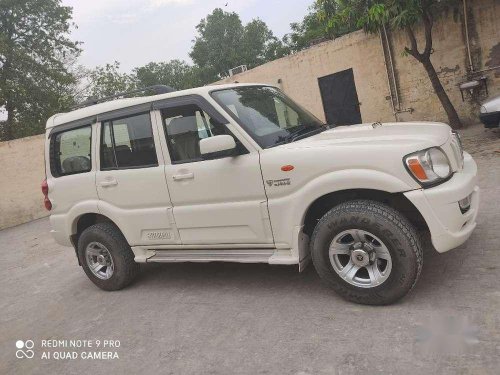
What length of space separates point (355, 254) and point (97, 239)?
9.47 ft

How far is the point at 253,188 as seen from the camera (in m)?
3.49

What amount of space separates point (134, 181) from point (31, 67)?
20.4 m

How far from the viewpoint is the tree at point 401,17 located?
29.4ft

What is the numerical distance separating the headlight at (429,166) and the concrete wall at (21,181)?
1328 centimetres

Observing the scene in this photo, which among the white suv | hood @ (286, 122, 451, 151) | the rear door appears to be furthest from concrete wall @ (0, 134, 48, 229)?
hood @ (286, 122, 451, 151)

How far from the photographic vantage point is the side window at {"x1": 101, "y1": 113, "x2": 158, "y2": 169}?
4105mm

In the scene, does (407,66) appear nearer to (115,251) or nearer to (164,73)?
(115,251)

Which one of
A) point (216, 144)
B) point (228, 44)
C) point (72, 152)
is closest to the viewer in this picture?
point (216, 144)

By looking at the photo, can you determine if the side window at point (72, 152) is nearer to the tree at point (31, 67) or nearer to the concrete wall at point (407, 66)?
the concrete wall at point (407, 66)

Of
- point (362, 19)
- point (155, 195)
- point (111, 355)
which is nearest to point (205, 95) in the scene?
point (155, 195)

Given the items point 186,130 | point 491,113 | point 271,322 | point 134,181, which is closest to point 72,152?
point 134,181

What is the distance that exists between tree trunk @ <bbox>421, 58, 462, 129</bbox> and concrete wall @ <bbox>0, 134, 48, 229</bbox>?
38.3 feet

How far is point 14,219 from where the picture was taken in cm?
1315

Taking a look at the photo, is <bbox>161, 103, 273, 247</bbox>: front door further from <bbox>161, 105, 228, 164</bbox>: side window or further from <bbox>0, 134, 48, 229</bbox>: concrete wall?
<bbox>0, 134, 48, 229</bbox>: concrete wall
